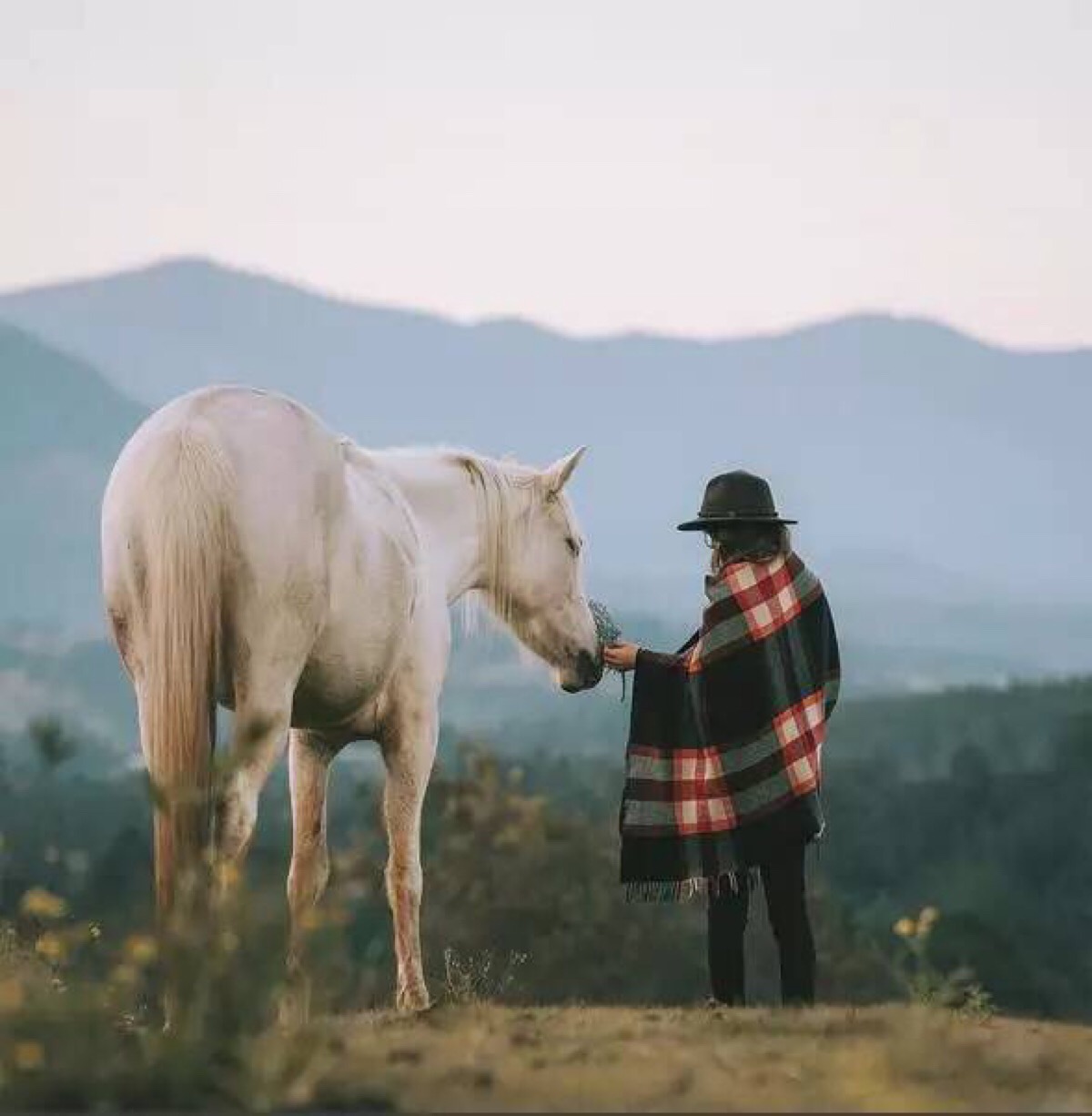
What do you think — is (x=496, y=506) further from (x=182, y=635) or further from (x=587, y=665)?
(x=182, y=635)

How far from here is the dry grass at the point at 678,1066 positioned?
5.32 m

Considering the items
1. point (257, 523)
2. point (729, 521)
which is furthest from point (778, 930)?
point (257, 523)

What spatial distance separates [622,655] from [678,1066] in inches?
134

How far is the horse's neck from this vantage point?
9312mm

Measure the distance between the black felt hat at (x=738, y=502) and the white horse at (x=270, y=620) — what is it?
1148 millimetres

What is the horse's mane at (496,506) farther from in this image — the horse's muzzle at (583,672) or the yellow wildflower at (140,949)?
the yellow wildflower at (140,949)

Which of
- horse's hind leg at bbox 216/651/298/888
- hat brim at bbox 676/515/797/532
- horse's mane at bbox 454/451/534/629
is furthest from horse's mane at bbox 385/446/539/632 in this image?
horse's hind leg at bbox 216/651/298/888

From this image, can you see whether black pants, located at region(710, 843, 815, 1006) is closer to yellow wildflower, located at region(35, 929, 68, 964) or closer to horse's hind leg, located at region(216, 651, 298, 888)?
horse's hind leg, located at region(216, 651, 298, 888)

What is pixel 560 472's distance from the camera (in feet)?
31.6

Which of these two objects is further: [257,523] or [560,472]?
[560,472]

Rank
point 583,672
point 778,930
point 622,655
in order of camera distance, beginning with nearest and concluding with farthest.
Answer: point 778,930, point 622,655, point 583,672

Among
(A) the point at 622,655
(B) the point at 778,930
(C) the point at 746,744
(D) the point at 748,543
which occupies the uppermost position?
(D) the point at 748,543

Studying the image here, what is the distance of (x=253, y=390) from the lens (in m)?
7.62

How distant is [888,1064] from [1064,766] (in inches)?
3312
